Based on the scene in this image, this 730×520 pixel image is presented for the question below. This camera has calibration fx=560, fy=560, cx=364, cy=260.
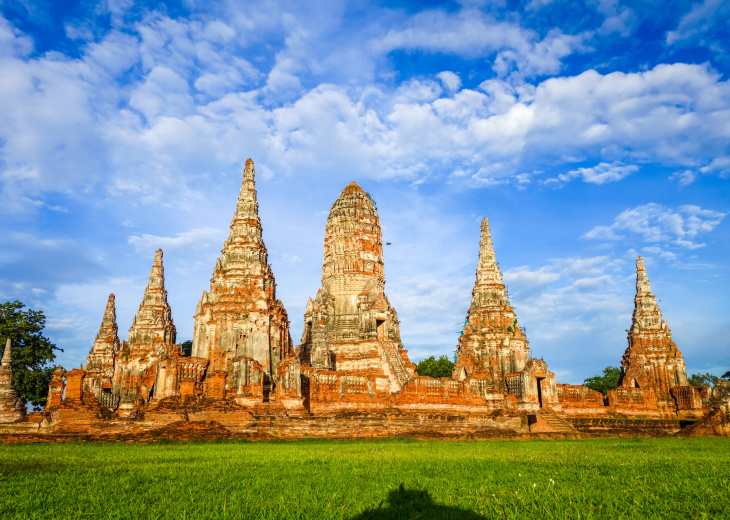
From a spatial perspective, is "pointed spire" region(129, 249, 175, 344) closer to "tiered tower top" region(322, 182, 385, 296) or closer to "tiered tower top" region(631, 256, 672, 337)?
"tiered tower top" region(322, 182, 385, 296)

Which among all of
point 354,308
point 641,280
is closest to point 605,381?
point 641,280

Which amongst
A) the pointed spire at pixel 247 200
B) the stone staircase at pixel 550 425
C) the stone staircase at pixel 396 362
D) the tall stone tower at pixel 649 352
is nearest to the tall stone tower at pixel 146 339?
the pointed spire at pixel 247 200

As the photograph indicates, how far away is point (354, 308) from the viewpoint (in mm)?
40500

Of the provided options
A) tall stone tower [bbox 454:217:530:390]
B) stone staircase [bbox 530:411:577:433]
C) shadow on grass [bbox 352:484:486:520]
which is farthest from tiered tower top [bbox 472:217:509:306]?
shadow on grass [bbox 352:484:486:520]

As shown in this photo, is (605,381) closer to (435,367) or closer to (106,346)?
(435,367)

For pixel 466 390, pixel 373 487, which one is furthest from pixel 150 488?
pixel 466 390

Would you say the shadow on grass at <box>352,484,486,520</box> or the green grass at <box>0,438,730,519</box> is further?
the green grass at <box>0,438,730,519</box>

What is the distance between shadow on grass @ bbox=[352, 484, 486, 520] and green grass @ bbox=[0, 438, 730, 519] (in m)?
0.01

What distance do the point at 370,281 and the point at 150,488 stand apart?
3376cm

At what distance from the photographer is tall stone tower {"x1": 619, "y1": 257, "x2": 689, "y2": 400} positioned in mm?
49656

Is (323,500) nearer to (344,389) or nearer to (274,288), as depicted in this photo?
(344,389)

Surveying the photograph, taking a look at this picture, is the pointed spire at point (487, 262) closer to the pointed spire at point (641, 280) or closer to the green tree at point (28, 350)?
the pointed spire at point (641, 280)

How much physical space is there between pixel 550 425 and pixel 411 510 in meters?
25.1

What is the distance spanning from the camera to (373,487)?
8117 millimetres
